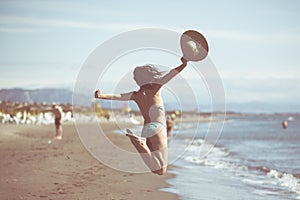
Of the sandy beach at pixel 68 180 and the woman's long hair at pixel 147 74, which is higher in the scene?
the woman's long hair at pixel 147 74

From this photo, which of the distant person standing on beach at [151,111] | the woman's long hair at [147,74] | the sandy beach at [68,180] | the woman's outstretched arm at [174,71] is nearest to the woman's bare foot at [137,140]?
the distant person standing on beach at [151,111]

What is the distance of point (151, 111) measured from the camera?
27.7 ft

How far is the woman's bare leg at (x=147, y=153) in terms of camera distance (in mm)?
7969

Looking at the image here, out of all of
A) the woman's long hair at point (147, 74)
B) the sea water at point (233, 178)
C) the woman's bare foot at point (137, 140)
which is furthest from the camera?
the sea water at point (233, 178)

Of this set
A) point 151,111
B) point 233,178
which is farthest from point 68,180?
point 151,111

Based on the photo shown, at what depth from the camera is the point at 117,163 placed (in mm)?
20656

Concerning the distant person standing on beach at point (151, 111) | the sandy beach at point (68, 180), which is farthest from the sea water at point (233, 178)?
the distant person standing on beach at point (151, 111)

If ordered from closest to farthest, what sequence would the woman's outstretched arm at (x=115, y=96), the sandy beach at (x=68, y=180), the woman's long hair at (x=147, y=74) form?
the woman's outstretched arm at (x=115, y=96) < the woman's long hair at (x=147, y=74) < the sandy beach at (x=68, y=180)

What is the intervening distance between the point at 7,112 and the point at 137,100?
1768 inches

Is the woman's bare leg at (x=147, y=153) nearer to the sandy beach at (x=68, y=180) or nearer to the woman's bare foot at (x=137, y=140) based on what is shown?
the woman's bare foot at (x=137, y=140)

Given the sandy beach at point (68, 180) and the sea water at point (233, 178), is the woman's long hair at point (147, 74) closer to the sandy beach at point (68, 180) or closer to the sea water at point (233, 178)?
the sea water at point (233, 178)

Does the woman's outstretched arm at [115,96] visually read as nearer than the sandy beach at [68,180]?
Yes

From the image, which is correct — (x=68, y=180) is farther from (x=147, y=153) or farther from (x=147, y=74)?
(x=147, y=74)

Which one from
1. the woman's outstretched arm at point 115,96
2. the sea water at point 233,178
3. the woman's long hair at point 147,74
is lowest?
the sea water at point 233,178
